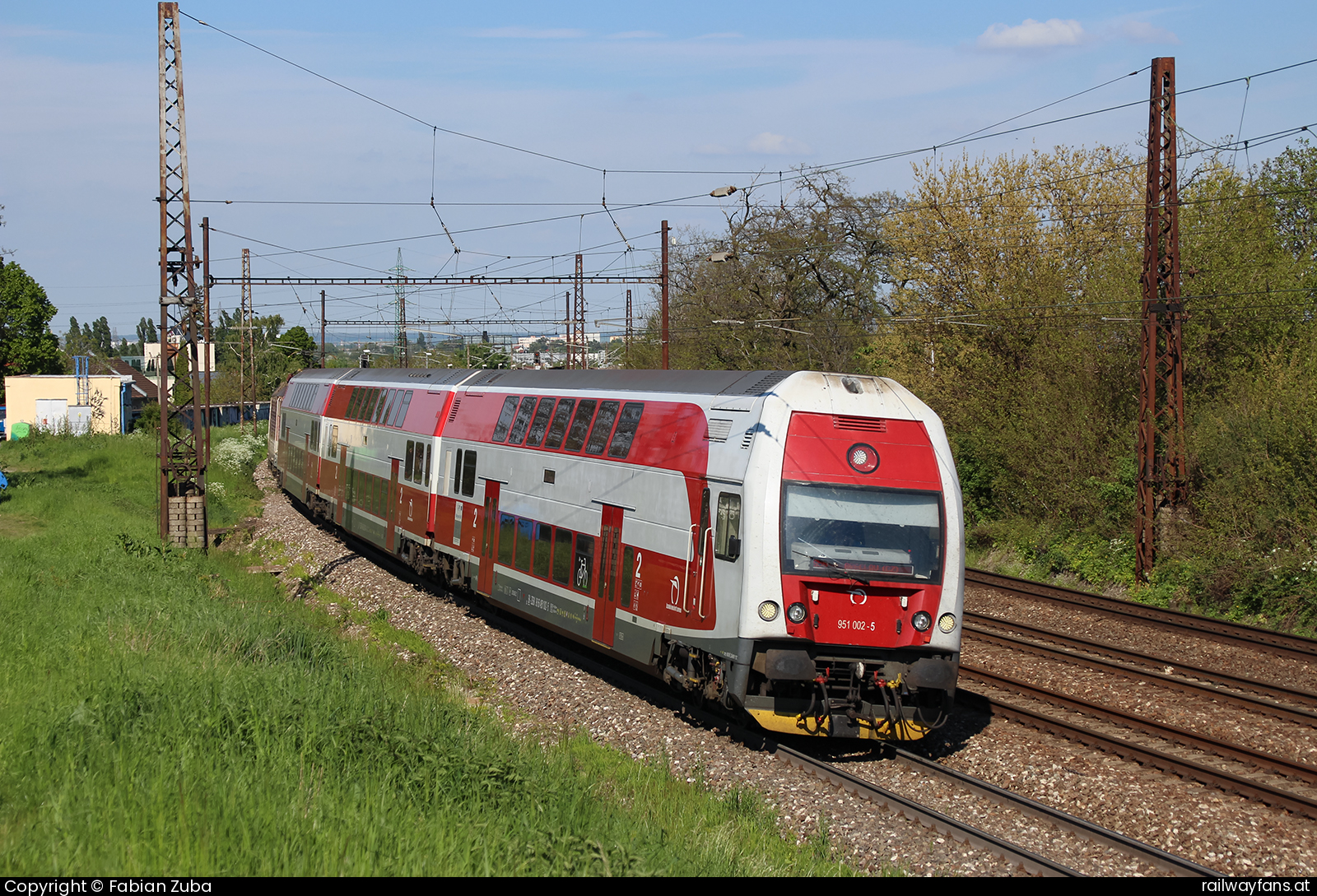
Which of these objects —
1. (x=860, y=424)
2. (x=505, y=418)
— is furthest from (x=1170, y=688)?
(x=505, y=418)

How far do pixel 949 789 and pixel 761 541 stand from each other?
276cm

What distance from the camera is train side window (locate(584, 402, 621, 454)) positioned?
42.2ft

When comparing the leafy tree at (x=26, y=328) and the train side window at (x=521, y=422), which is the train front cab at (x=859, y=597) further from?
the leafy tree at (x=26, y=328)

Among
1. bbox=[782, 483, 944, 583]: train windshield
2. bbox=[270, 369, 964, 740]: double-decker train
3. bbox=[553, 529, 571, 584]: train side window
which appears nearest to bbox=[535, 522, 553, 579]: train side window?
bbox=[270, 369, 964, 740]: double-decker train

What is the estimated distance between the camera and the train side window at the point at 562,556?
13.4 meters

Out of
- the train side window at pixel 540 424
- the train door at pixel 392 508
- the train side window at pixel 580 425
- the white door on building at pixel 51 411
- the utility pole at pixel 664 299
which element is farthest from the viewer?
the white door on building at pixel 51 411

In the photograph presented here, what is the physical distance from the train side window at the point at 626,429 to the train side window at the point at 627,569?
112 centimetres

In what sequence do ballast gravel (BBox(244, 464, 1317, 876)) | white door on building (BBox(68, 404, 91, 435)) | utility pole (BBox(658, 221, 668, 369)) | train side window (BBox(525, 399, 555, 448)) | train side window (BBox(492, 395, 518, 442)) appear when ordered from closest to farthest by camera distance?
ballast gravel (BBox(244, 464, 1317, 876)) < train side window (BBox(525, 399, 555, 448)) < train side window (BBox(492, 395, 518, 442)) < utility pole (BBox(658, 221, 668, 369)) < white door on building (BBox(68, 404, 91, 435))

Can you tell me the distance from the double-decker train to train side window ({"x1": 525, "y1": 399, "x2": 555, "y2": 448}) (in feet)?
0.19

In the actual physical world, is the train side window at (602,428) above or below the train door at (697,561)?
above

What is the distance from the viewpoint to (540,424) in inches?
577

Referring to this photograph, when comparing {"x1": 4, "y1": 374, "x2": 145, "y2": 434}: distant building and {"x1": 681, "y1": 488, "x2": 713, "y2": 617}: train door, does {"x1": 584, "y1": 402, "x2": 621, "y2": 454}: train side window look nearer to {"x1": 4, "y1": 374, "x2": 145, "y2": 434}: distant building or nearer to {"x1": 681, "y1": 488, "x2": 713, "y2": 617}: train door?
{"x1": 681, "y1": 488, "x2": 713, "y2": 617}: train door

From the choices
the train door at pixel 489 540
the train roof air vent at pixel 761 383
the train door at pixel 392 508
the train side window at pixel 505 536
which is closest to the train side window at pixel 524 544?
the train side window at pixel 505 536

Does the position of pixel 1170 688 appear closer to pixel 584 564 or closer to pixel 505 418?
pixel 584 564
